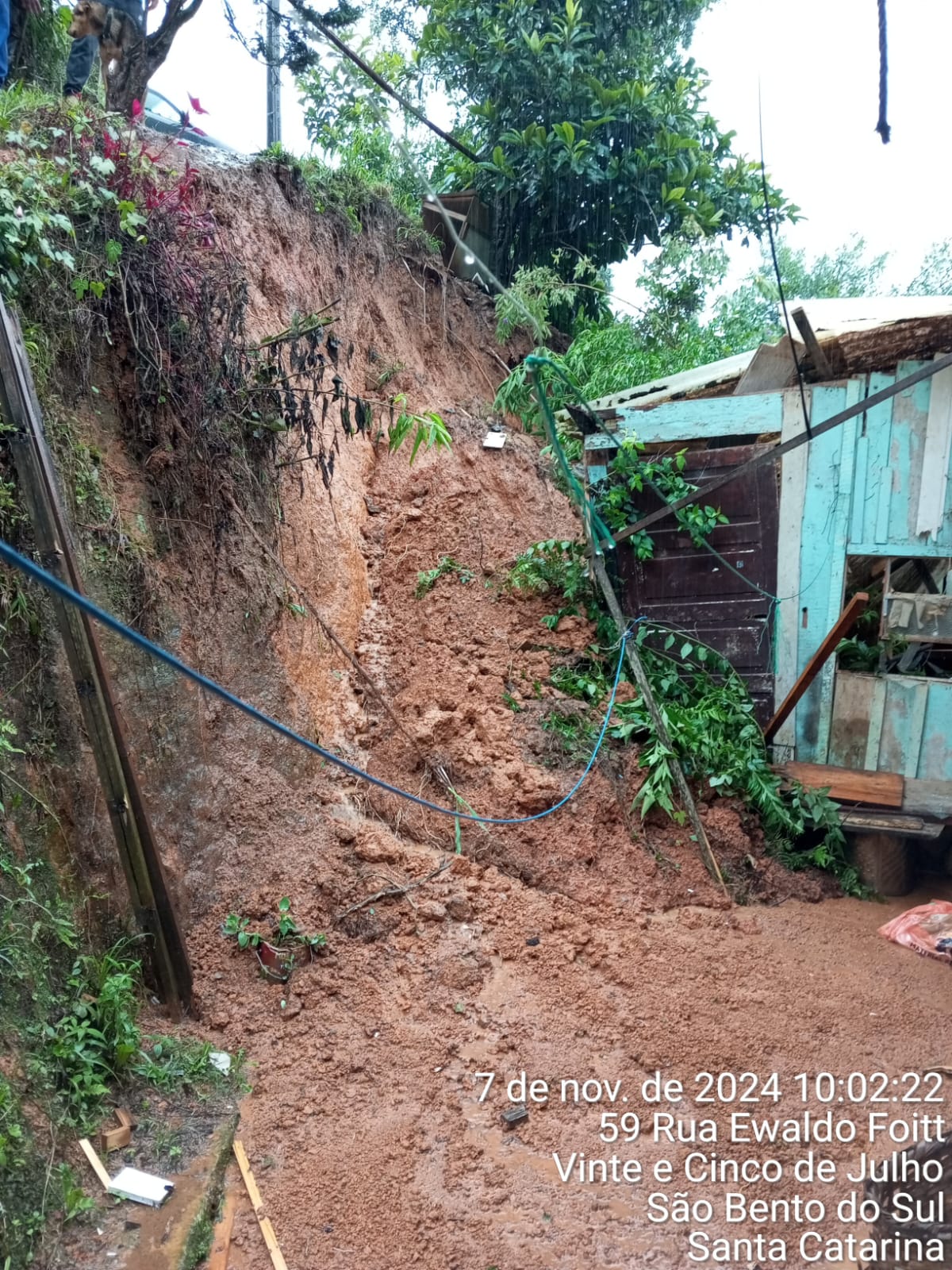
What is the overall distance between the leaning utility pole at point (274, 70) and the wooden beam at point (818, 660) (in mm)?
5833

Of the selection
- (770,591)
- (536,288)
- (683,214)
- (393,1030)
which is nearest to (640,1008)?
(393,1030)

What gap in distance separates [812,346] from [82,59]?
5765 mm

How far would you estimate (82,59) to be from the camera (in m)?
6.45

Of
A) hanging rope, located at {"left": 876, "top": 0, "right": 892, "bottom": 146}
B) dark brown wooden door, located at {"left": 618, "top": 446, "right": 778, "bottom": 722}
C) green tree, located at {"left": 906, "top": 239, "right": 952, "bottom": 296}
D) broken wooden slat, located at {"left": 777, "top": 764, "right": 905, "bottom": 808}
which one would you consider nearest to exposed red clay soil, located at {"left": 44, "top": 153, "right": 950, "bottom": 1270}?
broken wooden slat, located at {"left": 777, "top": 764, "right": 905, "bottom": 808}

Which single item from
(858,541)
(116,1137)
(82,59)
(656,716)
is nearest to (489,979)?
(116,1137)

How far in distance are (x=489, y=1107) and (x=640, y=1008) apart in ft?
3.24

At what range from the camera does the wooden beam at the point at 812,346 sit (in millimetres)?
5617

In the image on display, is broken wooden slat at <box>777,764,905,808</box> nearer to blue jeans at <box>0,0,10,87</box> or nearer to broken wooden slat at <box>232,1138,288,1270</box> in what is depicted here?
broken wooden slat at <box>232,1138,288,1270</box>

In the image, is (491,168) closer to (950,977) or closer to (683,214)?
(683,214)

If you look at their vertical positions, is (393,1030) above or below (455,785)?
below

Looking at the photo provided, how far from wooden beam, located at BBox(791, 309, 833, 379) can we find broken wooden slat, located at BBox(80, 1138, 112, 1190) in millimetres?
5807

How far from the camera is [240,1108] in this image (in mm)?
3621

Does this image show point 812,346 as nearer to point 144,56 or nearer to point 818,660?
point 818,660

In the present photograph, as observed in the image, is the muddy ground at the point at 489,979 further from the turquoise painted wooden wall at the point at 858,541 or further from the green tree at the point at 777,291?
the green tree at the point at 777,291
